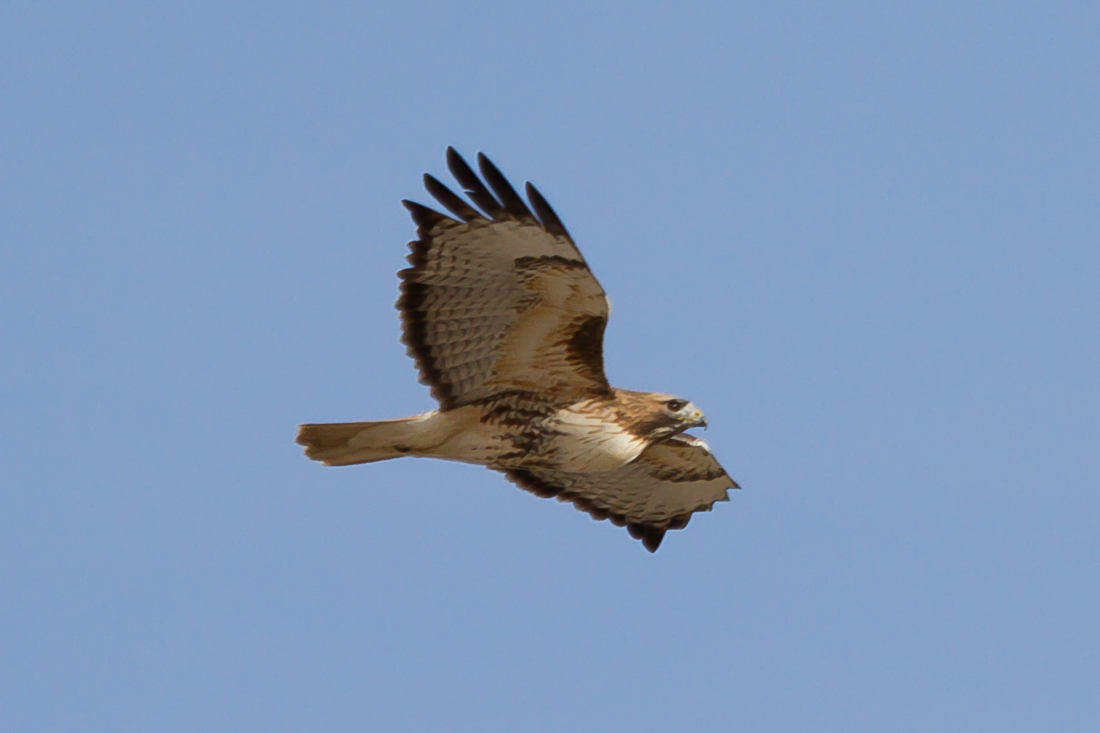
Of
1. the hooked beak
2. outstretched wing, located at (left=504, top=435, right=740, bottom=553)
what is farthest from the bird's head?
outstretched wing, located at (left=504, top=435, right=740, bottom=553)

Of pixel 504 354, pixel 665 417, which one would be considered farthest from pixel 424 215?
pixel 665 417

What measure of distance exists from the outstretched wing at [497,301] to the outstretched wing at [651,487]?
1.34 m

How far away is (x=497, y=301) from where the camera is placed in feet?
34.4

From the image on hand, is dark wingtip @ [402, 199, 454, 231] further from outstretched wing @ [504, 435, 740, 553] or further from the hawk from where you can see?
outstretched wing @ [504, 435, 740, 553]

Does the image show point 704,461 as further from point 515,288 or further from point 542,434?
point 515,288

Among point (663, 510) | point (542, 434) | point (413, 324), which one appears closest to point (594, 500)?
point (663, 510)

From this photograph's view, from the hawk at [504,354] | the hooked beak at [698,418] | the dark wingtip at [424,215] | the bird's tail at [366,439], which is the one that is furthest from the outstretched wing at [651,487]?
the dark wingtip at [424,215]

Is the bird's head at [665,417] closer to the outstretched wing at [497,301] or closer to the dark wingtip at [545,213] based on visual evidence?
the outstretched wing at [497,301]

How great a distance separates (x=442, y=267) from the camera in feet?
33.9

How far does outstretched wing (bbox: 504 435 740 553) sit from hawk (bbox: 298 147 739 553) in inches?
35.3

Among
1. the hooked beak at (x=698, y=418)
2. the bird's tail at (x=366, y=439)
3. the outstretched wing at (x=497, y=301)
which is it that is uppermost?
the outstretched wing at (x=497, y=301)

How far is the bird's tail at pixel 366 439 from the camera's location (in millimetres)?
10641

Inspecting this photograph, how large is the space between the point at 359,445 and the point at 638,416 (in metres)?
1.80

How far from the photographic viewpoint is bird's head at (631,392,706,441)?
10.8 metres
